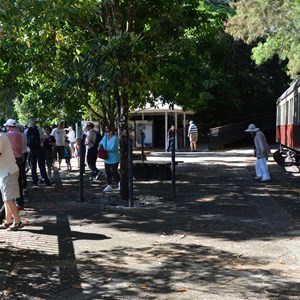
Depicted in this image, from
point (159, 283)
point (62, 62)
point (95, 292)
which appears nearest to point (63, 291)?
point (95, 292)

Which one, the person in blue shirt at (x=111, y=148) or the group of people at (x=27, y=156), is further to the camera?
the person in blue shirt at (x=111, y=148)

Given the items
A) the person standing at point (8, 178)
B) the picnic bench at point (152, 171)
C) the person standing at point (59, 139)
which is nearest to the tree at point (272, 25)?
the picnic bench at point (152, 171)

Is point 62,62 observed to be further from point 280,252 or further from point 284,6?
point 284,6

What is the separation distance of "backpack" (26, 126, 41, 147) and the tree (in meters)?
14.2

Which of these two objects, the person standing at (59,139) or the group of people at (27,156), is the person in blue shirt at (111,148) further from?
the person standing at (59,139)

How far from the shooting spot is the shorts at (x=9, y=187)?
7926 mm

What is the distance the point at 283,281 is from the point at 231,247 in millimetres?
1586

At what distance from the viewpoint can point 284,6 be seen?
24.5m

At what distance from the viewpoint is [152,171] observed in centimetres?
Result: 1528

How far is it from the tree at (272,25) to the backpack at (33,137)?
14214 millimetres

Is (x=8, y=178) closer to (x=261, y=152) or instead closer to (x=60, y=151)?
(x=261, y=152)

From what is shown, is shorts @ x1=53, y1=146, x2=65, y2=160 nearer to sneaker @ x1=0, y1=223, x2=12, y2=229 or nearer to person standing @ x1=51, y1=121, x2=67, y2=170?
person standing @ x1=51, y1=121, x2=67, y2=170

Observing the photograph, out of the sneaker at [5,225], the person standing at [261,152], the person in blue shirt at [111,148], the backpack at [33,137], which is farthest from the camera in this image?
the person standing at [261,152]

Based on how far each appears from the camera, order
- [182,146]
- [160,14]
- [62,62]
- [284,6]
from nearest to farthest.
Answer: [62,62] < [160,14] < [284,6] < [182,146]
